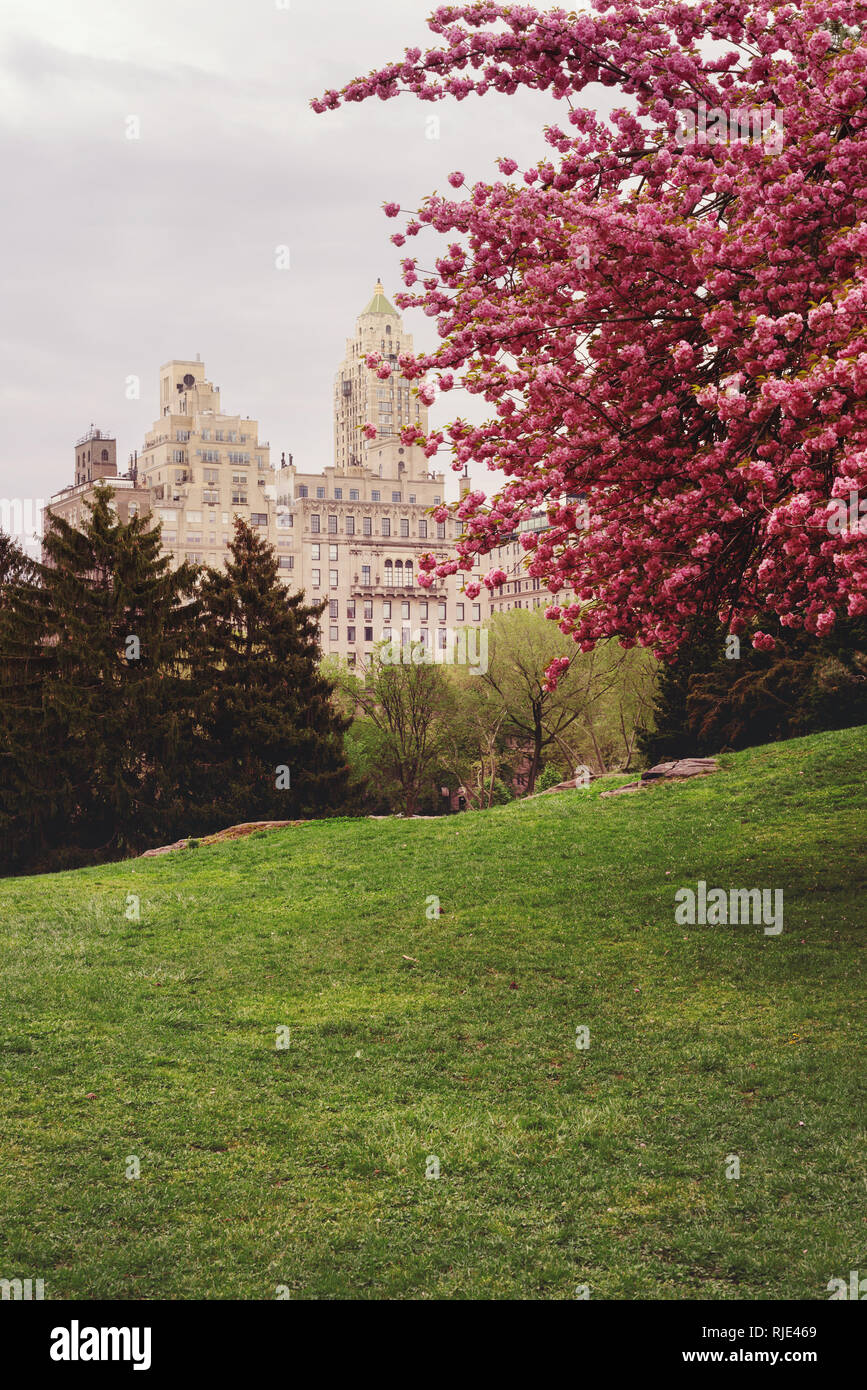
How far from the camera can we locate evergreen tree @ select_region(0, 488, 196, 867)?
37.4m

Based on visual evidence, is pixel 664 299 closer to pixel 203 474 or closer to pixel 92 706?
pixel 92 706

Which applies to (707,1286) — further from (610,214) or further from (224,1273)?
(610,214)

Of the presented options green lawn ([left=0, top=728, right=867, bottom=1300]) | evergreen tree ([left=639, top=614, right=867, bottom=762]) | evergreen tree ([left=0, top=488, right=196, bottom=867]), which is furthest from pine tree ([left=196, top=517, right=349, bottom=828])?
green lawn ([left=0, top=728, right=867, bottom=1300])

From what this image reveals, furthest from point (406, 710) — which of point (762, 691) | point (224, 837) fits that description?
point (224, 837)

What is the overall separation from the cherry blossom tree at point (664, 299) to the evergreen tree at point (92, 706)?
25360 mm

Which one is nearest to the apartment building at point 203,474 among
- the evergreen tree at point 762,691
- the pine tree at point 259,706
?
the pine tree at point 259,706

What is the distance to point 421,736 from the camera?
208ft

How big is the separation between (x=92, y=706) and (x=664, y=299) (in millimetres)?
28518

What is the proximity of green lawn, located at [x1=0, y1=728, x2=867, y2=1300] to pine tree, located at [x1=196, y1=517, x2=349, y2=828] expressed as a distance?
1828cm

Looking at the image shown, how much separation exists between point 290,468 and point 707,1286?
504 ft

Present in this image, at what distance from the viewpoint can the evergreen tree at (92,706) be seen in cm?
3741

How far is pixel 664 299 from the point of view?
11992 mm

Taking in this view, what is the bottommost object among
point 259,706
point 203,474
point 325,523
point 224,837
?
point 224,837

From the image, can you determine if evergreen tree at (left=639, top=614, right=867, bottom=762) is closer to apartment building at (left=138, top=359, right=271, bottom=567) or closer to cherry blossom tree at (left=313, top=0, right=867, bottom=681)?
cherry blossom tree at (left=313, top=0, right=867, bottom=681)
